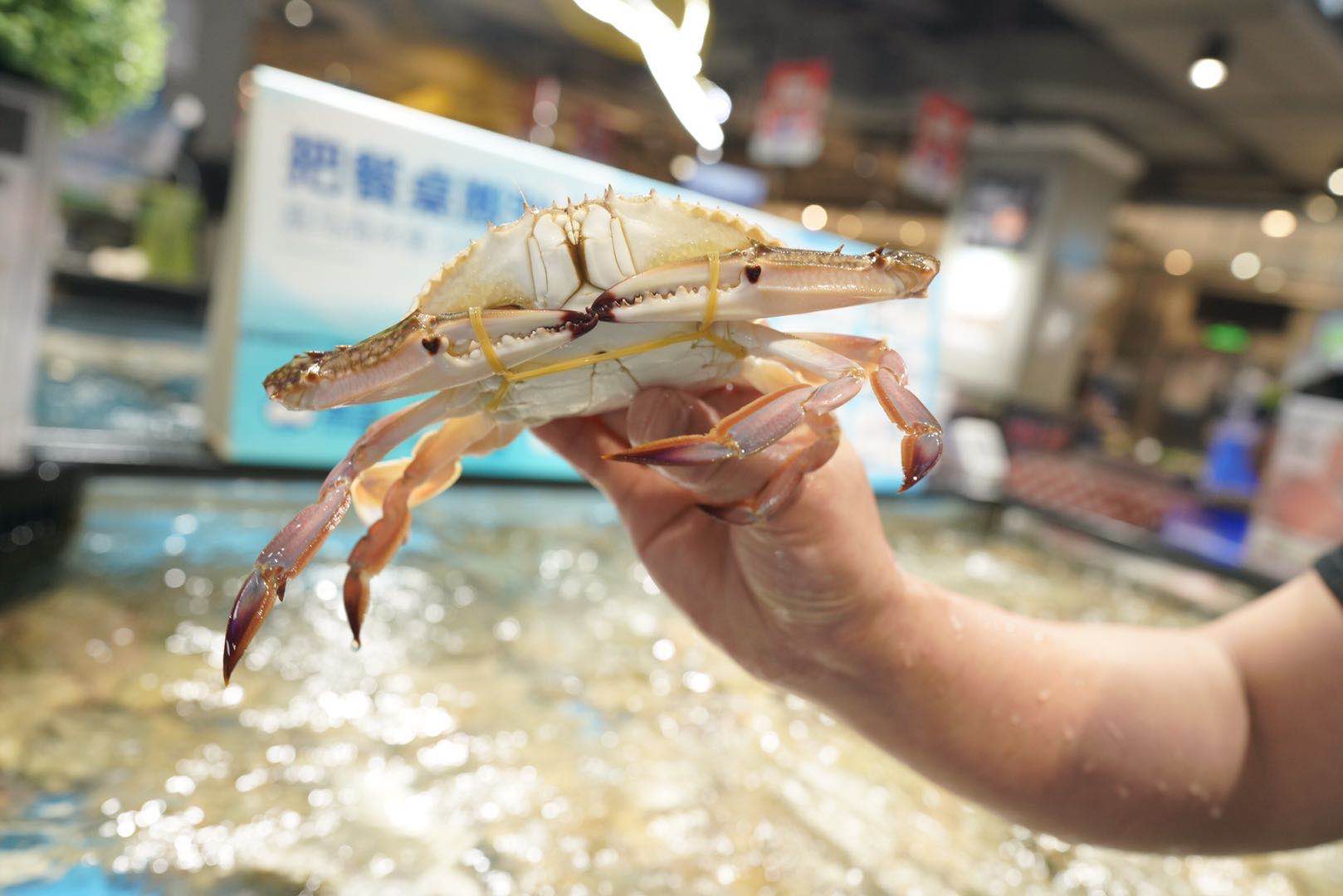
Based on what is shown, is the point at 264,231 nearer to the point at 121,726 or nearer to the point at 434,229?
the point at 434,229

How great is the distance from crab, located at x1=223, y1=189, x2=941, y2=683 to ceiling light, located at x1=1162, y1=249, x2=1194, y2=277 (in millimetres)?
13047

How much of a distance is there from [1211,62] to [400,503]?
6.96 m

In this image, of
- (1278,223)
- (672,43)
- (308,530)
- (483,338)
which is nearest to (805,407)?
(483,338)

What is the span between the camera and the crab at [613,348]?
27.8 inches

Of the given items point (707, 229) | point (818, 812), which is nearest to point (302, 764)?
point (818, 812)

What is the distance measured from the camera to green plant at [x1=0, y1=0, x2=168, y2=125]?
5.36 ft

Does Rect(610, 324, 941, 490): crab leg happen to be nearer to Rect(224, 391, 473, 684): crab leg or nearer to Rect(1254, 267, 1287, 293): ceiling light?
A: Rect(224, 391, 473, 684): crab leg

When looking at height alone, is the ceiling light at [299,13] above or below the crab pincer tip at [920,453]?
above

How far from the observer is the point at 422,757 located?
138cm

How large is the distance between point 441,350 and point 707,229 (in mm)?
315

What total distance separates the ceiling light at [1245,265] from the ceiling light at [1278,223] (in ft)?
2.20

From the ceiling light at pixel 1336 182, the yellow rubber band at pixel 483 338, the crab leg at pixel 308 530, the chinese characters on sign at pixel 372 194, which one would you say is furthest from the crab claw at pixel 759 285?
the ceiling light at pixel 1336 182

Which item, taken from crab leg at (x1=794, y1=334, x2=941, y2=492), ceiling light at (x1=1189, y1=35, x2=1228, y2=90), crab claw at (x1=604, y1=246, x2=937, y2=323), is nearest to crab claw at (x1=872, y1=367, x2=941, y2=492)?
crab leg at (x1=794, y1=334, x2=941, y2=492)

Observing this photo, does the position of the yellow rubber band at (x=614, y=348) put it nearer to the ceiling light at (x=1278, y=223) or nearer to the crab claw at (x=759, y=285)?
the crab claw at (x=759, y=285)
